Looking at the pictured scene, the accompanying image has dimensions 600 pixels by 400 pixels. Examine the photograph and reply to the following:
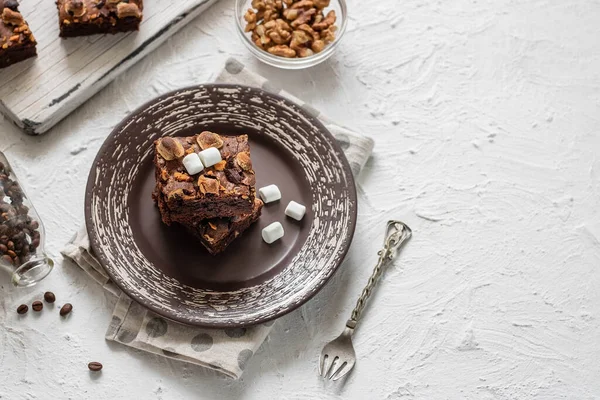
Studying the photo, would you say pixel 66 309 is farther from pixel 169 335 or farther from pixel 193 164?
pixel 193 164

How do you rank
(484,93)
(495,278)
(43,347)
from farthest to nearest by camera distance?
(484,93) < (495,278) < (43,347)

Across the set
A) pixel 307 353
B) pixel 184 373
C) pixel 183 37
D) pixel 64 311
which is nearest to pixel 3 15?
pixel 183 37

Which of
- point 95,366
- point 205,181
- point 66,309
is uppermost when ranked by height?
point 205,181

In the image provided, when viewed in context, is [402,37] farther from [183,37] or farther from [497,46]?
[183,37]

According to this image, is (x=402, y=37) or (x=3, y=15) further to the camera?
(x=402, y=37)

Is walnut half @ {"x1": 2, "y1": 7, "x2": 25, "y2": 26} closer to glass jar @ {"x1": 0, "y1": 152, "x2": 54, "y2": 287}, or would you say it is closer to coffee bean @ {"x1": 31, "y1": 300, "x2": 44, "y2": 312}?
glass jar @ {"x1": 0, "y1": 152, "x2": 54, "y2": 287}

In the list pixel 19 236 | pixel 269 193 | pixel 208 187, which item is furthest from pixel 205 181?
pixel 19 236

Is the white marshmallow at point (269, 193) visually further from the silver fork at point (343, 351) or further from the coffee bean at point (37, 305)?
the coffee bean at point (37, 305)

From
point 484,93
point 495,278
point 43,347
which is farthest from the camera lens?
point 484,93
